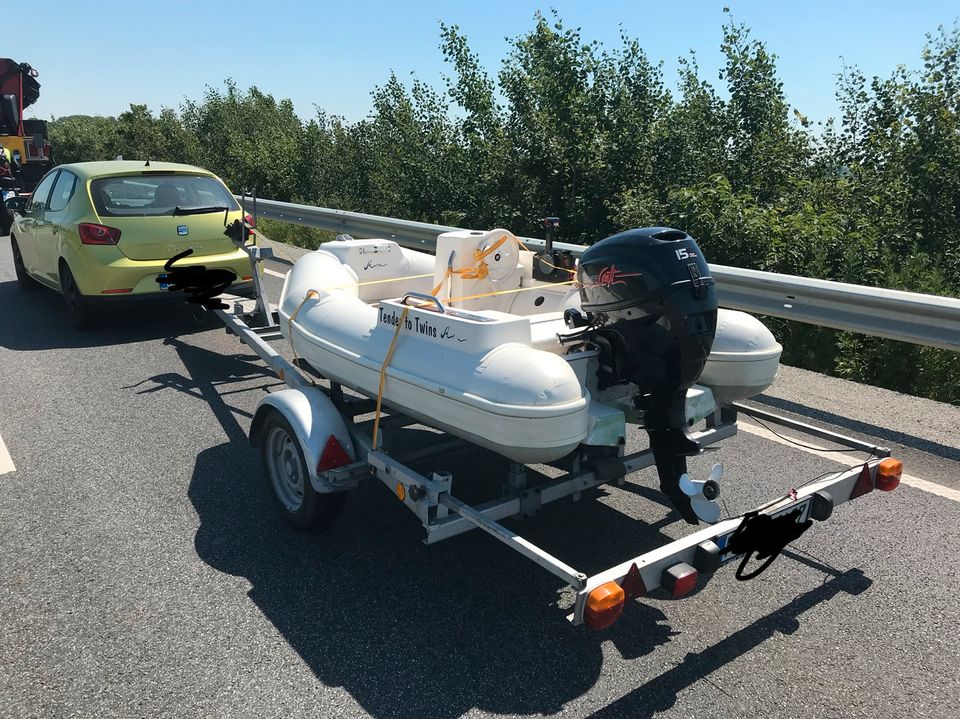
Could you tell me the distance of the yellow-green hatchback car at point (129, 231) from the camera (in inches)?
300

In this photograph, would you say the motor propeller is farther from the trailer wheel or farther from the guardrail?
the guardrail

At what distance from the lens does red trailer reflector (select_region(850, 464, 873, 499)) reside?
344 centimetres

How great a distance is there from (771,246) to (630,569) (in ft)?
22.6

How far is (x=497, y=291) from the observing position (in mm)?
4754

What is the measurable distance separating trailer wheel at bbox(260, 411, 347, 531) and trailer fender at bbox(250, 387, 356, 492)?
64mm

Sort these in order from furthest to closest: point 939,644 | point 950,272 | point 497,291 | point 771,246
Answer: point 950,272 < point 771,246 < point 497,291 < point 939,644

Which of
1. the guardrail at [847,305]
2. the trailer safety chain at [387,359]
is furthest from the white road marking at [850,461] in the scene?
the trailer safety chain at [387,359]

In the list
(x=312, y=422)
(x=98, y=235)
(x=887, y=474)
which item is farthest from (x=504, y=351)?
(x=98, y=235)

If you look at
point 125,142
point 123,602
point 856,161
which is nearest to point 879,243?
point 856,161

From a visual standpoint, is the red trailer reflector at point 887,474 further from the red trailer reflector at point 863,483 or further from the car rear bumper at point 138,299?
the car rear bumper at point 138,299

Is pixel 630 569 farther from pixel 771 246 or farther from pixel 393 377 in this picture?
pixel 771 246

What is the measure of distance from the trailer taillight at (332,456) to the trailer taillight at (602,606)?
1.53 meters

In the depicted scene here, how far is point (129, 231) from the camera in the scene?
7.66m

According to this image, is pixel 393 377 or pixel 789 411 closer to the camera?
pixel 393 377
